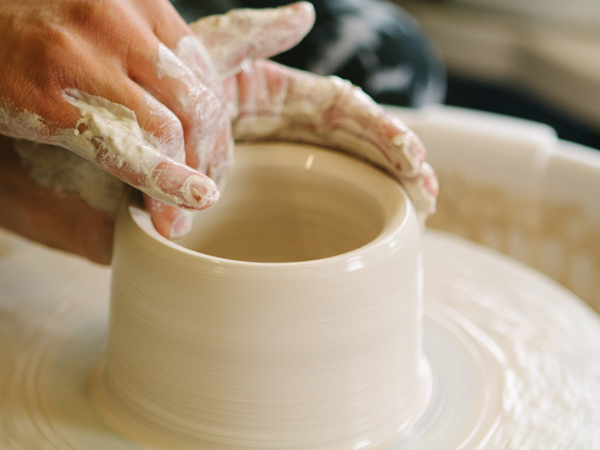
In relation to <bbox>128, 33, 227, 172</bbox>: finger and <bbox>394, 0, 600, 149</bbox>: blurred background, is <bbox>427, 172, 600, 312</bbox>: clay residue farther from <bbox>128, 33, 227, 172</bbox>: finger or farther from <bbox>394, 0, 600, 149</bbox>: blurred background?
<bbox>394, 0, 600, 149</bbox>: blurred background

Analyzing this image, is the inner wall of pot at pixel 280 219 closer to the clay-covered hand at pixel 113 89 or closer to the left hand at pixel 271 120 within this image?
the left hand at pixel 271 120

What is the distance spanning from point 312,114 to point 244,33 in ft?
0.51

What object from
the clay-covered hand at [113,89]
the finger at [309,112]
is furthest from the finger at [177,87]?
the finger at [309,112]

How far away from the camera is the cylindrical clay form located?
67 centimetres

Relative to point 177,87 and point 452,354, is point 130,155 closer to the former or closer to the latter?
point 177,87

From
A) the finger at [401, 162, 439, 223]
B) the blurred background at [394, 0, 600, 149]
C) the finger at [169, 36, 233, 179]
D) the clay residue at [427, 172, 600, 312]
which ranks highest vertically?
the finger at [169, 36, 233, 179]

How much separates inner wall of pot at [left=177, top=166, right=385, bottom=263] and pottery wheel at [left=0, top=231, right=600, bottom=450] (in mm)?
197

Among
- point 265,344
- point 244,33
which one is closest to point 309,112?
point 244,33

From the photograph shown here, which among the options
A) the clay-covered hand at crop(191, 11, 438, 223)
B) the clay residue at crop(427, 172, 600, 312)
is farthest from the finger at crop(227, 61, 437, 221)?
the clay residue at crop(427, 172, 600, 312)

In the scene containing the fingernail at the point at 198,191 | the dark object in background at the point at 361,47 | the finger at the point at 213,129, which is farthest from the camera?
the dark object in background at the point at 361,47

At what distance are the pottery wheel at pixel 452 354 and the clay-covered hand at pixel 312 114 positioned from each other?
0.22 m

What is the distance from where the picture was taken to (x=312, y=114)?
925 mm

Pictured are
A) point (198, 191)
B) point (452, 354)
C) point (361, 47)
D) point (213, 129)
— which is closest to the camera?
point (198, 191)

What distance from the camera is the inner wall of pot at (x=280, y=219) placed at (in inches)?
35.1
